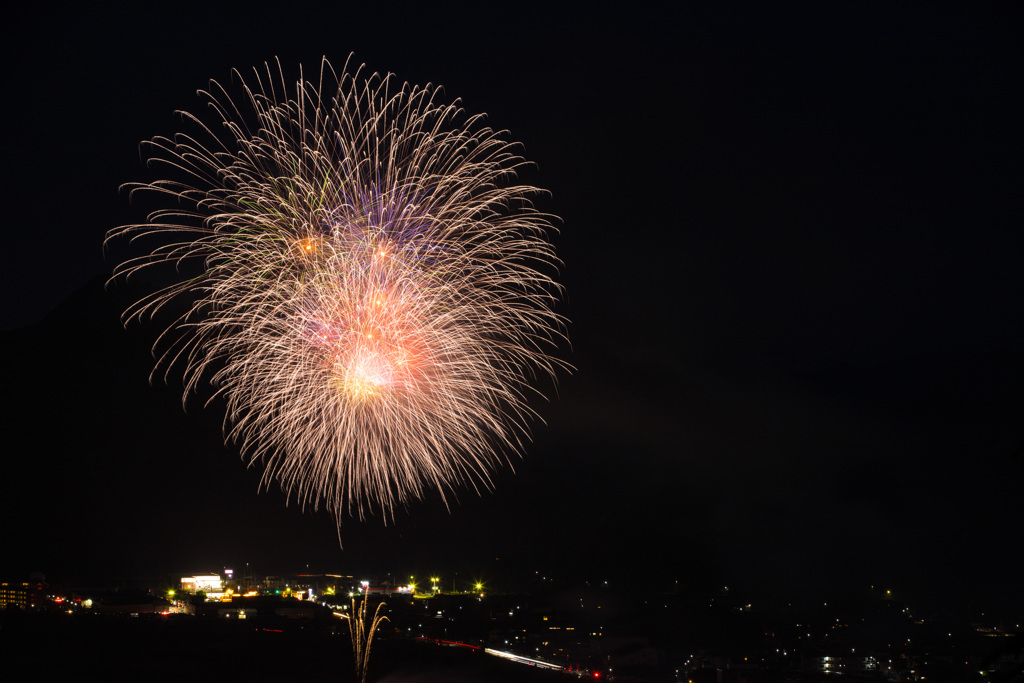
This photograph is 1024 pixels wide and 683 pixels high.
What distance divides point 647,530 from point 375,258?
4781 inches

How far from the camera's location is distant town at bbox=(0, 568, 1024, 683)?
32094mm

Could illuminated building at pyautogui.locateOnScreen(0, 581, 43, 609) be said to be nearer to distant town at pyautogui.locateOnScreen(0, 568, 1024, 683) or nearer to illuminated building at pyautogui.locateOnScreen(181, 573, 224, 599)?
distant town at pyautogui.locateOnScreen(0, 568, 1024, 683)

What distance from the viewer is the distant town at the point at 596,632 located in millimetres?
32094

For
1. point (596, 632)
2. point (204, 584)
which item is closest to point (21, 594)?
point (204, 584)

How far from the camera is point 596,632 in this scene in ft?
162

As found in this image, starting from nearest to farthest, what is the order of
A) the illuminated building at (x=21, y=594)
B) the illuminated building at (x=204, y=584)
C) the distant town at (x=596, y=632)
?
the distant town at (x=596, y=632) → the illuminated building at (x=21, y=594) → the illuminated building at (x=204, y=584)

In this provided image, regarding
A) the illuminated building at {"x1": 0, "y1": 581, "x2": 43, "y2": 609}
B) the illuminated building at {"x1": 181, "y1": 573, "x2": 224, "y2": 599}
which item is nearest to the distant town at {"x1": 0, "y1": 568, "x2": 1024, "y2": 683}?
the illuminated building at {"x1": 0, "y1": 581, "x2": 43, "y2": 609}

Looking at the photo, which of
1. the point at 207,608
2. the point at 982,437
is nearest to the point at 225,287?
the point at 207,608

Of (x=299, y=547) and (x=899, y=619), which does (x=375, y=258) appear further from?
(x=299, y=547)

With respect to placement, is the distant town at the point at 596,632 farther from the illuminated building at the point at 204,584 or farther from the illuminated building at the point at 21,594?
the illuminated building at the point at 204,584

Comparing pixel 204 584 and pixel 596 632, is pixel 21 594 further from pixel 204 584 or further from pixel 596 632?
pixel 596 632

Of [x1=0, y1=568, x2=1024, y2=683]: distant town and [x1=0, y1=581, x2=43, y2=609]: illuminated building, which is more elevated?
[x1=0, y1=568, x2=1024, y2=683]: distant town

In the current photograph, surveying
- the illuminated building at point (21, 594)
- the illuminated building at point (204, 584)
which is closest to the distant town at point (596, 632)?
the illuminated building at point (21, 594)

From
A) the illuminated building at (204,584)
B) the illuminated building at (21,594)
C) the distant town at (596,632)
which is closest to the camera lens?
the distant town at (596,632)
